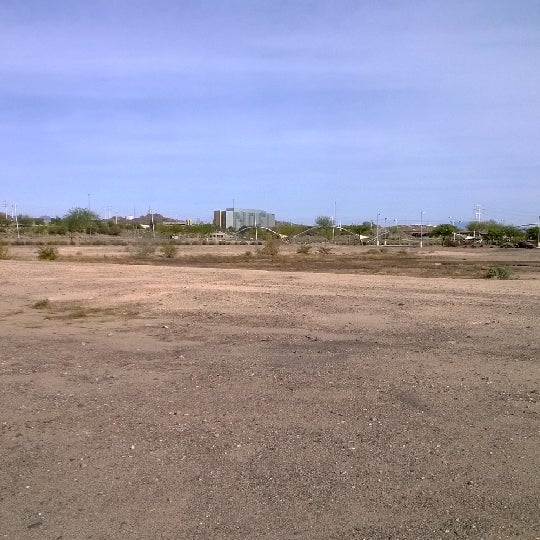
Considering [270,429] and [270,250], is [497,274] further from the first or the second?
[270,250]

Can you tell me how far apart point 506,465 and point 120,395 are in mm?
4799

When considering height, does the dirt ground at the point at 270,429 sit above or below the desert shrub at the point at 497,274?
below

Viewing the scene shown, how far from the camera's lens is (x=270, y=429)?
751cm

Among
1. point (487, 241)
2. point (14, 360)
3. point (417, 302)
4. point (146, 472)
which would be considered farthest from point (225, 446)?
point (487, 241)

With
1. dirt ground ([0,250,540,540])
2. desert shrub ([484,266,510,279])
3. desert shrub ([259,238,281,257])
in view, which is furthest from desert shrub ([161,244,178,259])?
dirt ground ([0,250,540,540])

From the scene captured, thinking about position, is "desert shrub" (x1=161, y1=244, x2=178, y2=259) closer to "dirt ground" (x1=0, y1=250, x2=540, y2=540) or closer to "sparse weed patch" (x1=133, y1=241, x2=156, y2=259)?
"sparse weed patch" (x1=133, y1=241, x2=156, y2=259)

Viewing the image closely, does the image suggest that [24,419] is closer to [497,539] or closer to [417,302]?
[497,539]

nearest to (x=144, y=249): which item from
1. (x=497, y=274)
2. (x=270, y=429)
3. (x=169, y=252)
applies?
(x=169, y=252)

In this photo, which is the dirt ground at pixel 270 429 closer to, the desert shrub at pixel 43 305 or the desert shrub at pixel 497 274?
the desert shrub at pixel 43 305

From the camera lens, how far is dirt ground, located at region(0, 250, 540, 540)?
532cm

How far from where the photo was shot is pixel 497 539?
492cm

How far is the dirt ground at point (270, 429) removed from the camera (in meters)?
5.32

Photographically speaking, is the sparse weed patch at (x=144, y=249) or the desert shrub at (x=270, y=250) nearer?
the sparse weed patch at (x=144, y=249)

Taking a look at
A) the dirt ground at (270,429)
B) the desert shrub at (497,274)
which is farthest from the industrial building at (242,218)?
the dirt ground at (270,429)
